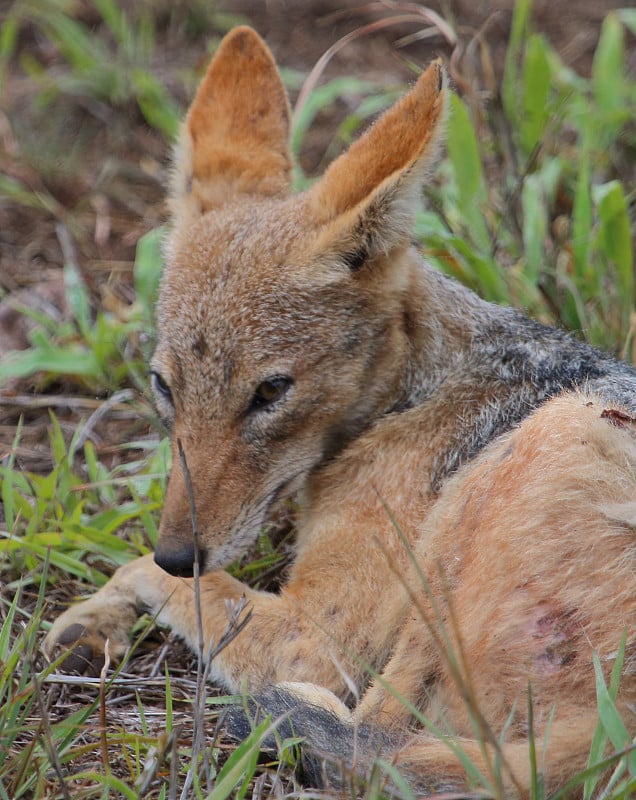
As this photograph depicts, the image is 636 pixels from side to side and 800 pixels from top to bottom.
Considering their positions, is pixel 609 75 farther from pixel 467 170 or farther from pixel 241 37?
pixel 241 37

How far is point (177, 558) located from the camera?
3754mm

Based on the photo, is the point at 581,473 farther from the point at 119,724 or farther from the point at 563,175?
the point at 563,175

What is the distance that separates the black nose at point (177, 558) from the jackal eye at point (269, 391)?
58 centimetres

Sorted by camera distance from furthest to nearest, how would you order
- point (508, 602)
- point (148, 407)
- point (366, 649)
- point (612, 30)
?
1. point (612, 30)
2. point (148, 407)
3. point (366, 649)
4. point (508, 602)

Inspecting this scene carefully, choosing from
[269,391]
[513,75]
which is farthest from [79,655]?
[513,75]

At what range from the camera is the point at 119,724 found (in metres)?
3.77

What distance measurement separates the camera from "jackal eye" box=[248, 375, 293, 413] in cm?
390

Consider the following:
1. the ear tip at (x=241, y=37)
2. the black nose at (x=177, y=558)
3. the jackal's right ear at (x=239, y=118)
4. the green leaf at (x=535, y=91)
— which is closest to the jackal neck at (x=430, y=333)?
the jackal's right ear at (x=239, y=118)

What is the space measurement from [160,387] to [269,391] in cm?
55

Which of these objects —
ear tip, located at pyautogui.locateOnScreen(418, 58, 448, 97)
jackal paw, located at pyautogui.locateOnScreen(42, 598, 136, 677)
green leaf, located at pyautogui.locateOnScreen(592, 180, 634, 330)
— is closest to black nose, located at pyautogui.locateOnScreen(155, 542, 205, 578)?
jackal paw, located at pyautogui.locateOnScreen(42, 598, 136, 677)

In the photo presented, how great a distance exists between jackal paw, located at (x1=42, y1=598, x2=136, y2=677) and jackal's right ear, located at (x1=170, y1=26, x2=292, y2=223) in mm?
1836

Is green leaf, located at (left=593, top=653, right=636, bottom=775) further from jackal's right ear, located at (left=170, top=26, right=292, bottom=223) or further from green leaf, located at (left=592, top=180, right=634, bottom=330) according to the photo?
green leaf, located at (left=592, top=180, right=634, bottom=330)

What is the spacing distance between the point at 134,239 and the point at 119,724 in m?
3.89

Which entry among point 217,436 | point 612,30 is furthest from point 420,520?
point 612,30
